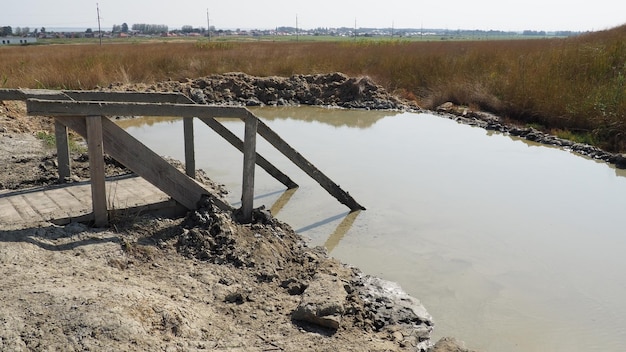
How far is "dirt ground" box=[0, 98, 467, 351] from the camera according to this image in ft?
9.15

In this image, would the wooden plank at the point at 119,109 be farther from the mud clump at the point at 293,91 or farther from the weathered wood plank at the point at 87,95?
the mud clump at the point at 293,91

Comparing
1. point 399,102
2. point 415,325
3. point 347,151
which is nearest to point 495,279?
point 415,325

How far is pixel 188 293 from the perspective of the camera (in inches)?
141

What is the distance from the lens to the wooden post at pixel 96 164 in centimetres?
408

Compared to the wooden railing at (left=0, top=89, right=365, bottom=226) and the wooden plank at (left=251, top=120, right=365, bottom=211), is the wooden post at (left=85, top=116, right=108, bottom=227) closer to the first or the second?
the wooden railing at (left=0, top=89, right=365, bottom=226)

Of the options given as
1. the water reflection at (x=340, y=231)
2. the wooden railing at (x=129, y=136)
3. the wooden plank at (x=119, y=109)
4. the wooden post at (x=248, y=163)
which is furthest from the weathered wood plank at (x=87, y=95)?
the water reflection at (x=340, y=231)

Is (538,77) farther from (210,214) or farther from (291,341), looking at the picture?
(291,341)

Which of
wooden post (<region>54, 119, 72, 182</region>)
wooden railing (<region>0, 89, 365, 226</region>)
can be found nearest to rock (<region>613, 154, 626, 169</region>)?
wooden railing (<region>0, 89, 365, 226</region>)

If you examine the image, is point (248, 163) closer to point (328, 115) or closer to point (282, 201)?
point (282, 201)

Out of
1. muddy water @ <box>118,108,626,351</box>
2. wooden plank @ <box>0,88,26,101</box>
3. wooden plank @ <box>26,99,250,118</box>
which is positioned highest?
wooden plank @ <box>0,88,26,101</box>

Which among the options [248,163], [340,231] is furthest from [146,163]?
[340,231]

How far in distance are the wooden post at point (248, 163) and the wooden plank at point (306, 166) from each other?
0.87 feet

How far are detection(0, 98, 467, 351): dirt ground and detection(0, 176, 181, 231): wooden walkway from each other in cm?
12

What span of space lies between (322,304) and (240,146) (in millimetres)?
3101
